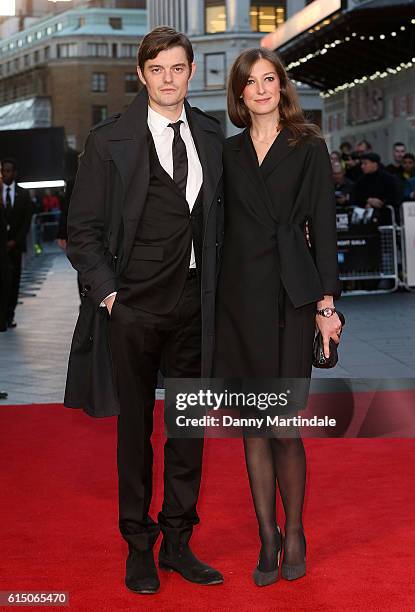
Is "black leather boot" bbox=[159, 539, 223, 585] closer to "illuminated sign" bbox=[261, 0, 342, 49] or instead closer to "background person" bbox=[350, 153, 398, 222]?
"background person" bbox=[350, 153, 398, 222]

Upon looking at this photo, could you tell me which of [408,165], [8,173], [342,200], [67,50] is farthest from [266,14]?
[8,173]

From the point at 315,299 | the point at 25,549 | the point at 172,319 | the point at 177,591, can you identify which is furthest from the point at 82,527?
the point at 315,299

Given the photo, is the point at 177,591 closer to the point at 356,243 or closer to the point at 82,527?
the point at 82,527

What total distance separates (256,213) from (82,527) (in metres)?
1.67

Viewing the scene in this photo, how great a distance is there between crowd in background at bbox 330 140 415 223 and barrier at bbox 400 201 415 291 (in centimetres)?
32

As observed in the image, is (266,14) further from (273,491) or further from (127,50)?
(273,491)

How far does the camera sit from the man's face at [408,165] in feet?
55.0

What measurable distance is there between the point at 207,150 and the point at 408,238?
1128 cm

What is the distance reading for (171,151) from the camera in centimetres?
401

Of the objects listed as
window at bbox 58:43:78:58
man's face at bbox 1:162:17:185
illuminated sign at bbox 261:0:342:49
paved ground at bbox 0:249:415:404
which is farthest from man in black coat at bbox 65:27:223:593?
window at bbox 58:43:78:58

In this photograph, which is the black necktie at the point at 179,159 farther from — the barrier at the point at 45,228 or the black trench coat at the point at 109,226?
the barrier at the point at 45,228

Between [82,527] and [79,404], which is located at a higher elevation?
[79,404]

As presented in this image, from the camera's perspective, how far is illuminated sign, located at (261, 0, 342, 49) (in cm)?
2234

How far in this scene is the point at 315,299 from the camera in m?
3.90
